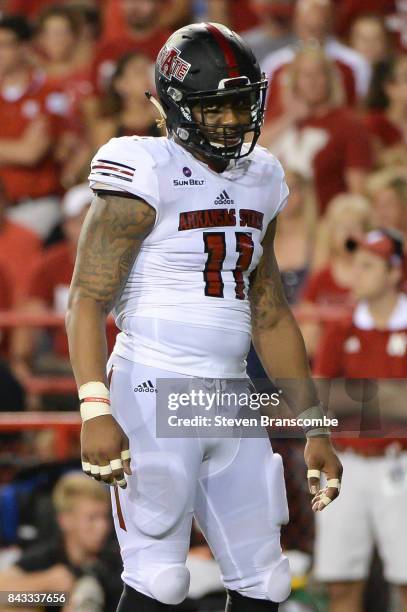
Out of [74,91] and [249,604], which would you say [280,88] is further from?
[249,604]

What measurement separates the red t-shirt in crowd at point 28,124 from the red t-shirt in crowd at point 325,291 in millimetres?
2125

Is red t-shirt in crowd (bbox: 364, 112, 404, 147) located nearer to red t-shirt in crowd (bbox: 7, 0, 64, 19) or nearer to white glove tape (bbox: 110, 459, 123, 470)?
red t-shirt in crowd (bbox: 7, 0, 64, 19)

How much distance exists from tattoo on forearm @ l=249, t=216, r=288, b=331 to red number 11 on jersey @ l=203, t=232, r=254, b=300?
0.17 metres

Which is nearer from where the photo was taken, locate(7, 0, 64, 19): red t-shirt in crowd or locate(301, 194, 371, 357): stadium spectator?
locate(301, 194, 371, 357): stadium spectator

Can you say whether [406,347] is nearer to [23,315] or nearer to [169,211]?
[23,315]

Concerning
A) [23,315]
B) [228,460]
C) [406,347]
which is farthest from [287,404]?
[23,315]

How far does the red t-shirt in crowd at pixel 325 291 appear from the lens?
6418 mm

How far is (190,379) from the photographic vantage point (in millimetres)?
3357

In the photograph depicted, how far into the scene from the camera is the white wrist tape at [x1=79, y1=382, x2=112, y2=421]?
315 cm

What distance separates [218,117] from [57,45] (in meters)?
5.59

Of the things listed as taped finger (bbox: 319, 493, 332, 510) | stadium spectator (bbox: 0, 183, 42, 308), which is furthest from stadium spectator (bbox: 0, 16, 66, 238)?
taped finger (bbox: 319, 493, 332, 510)

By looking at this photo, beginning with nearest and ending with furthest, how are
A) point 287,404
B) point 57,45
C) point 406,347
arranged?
point 287,404, point 406,347, point 57,45

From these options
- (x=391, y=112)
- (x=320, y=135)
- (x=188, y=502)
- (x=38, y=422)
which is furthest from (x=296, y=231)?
(x=188, y=502)

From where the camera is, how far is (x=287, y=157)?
738cm
